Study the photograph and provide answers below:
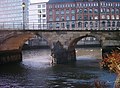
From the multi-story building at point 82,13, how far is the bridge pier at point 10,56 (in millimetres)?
98901

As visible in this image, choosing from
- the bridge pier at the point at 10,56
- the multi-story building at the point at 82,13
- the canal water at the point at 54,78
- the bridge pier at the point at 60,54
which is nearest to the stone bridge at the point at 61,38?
the bridge pier at the point at 60,54

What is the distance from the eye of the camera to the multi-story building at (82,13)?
17838cm

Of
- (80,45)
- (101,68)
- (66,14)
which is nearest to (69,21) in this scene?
(66,14)

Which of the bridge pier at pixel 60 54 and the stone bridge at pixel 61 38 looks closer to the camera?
the stone bridge at pixel 61 38

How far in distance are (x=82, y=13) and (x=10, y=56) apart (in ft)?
355

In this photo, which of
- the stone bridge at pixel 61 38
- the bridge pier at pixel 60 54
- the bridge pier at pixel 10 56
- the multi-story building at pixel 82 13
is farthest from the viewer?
the multi-story building at pixel 82 13

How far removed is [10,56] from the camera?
3000 inches

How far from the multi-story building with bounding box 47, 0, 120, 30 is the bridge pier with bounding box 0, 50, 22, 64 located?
324ft

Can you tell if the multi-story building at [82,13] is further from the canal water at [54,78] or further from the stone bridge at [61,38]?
the canal water at [54,78]

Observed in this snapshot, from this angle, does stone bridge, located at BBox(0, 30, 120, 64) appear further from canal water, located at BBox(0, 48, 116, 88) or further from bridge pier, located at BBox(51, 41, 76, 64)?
canal water, located at BBox(0, 48, 116, 88)

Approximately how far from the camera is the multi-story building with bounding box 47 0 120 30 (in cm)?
17838

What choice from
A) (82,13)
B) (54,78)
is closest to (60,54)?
(54,78)

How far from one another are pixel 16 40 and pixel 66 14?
10343 cm

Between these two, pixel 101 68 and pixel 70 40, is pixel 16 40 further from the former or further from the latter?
pixel 101 68
